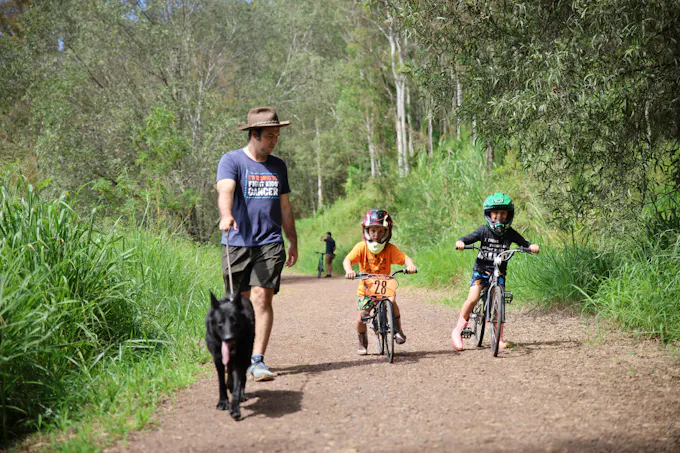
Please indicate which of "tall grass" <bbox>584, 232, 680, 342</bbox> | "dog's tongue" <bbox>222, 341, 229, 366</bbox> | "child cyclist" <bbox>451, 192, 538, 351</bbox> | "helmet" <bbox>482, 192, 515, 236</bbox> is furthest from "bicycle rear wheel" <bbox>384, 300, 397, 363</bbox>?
"tall grass" <bbox>584, 232, 680, 342</bbox>

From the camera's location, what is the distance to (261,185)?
16.4ft

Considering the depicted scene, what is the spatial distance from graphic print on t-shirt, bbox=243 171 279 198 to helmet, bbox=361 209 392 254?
939mm

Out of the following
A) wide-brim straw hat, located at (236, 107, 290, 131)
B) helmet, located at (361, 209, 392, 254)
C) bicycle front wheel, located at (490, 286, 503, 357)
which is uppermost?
wide-brim straw hat, located at (236, 107, 290, 131)

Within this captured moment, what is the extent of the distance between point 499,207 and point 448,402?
2388 mm

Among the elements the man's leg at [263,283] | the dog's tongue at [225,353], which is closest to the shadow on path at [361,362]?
the man's leg at [263,283]

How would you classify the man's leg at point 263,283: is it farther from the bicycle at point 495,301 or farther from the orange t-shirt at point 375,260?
the bicycle at point 495,301

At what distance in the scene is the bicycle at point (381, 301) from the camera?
5562 millimetres

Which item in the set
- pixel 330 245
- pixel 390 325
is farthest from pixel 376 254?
pixel 330 245

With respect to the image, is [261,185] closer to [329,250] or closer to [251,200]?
[251,200]

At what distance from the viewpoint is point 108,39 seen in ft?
65.8

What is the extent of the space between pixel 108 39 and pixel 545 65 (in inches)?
696

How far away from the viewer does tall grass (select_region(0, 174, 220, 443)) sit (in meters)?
3.88

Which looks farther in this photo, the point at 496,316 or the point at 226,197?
the point at 496,316

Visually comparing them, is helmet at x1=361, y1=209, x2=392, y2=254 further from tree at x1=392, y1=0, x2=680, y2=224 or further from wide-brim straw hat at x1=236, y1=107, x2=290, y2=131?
tree at x1=392, y1=0, x2=680, y2=224
